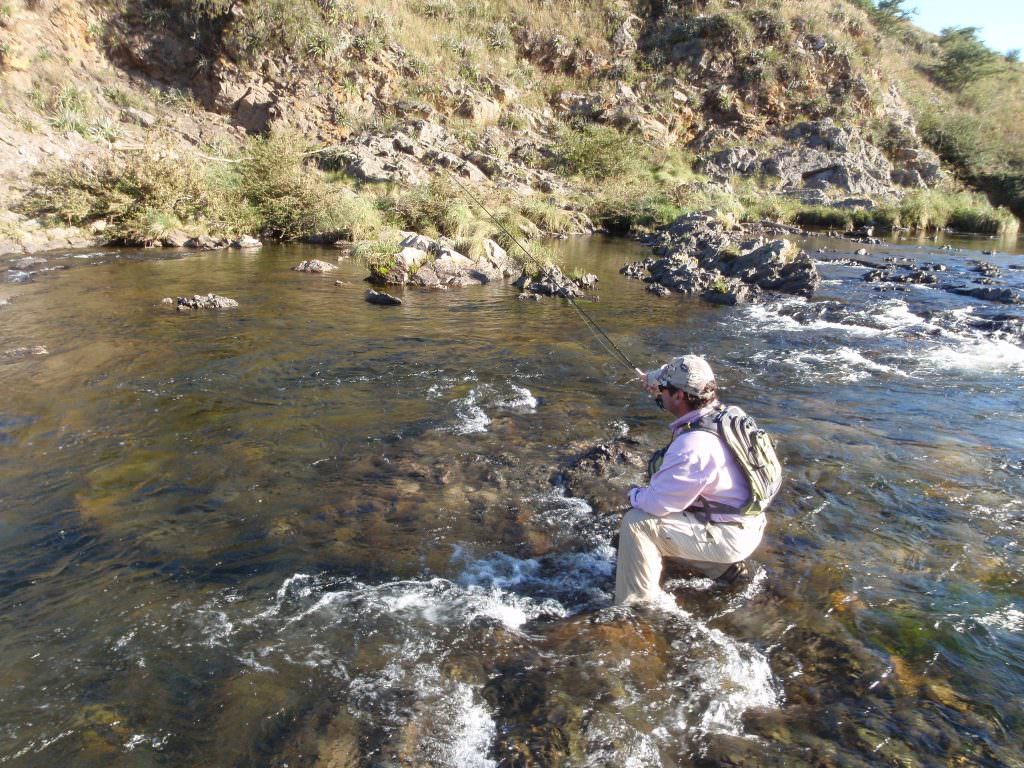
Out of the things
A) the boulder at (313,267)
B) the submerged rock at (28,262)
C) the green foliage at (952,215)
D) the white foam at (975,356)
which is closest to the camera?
the white foam at (975,356)

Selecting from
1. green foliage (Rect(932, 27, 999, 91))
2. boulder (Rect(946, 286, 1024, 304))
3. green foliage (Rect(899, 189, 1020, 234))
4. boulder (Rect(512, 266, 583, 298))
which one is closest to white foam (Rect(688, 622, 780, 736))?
boulder (Rect(512, 266, 583, 298))

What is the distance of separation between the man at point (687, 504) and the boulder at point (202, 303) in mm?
10513

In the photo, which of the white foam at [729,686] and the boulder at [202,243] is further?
the boulder at [202,243]

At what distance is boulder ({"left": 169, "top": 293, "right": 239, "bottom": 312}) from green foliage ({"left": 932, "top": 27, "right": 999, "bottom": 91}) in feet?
238

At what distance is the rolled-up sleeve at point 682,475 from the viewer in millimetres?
3549

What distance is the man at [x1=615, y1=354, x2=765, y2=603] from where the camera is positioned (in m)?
3.57

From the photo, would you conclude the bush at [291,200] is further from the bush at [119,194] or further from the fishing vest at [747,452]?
the fishing vest at [747,452]

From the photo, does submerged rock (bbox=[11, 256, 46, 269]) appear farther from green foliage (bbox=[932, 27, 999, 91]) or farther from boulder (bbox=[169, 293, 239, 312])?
green foliage (bbox=[932, 27, 999, 91])

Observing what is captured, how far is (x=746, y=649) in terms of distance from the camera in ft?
11.8

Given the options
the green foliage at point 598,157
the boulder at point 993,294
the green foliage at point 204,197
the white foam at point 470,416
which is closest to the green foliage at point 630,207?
the green foliage at point 598,157

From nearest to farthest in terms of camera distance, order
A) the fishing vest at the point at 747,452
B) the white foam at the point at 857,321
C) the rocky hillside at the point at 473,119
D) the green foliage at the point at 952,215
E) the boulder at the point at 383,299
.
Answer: the fishing vest at the point at 747,452 → the white foam at the point at 857,321 → the boulder at the point at 383,299 → the rocky hillside at the point at 473,119 → the green foliage at the point at 952,215

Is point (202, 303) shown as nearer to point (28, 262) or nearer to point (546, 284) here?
point (546, 284)

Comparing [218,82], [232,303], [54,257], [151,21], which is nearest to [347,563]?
[232,303]

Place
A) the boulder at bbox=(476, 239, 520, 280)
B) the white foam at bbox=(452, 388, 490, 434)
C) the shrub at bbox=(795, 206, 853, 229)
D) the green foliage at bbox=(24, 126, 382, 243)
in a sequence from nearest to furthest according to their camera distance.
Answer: the white foam at bbox=(452, 388, 490, 434) < the boulder at bbox=(476, 239, 520, 280) < the green foliage at bbox=(24, 126, 382, 243) < the shrub at bbox=(795, 206, 853, 229)
